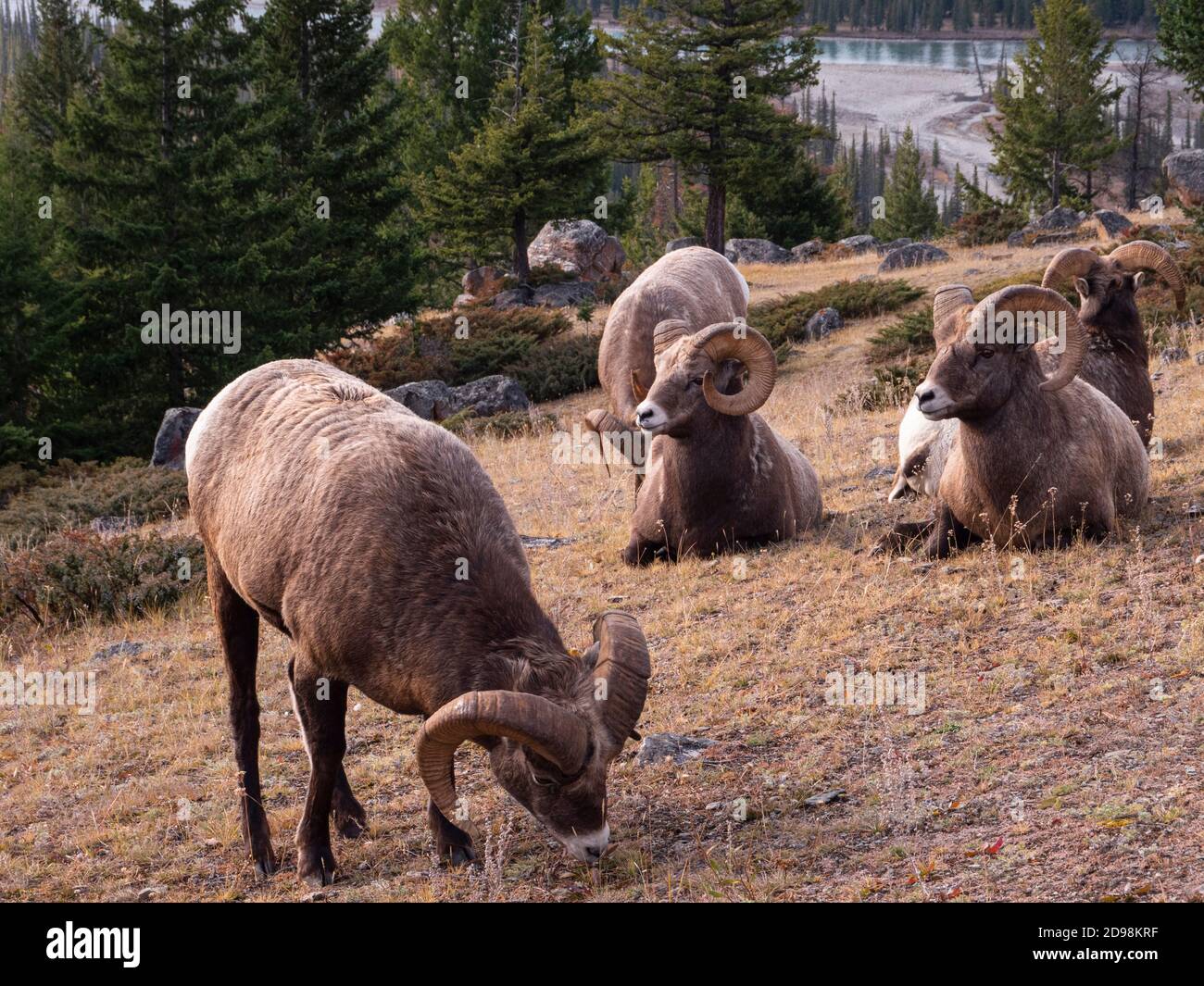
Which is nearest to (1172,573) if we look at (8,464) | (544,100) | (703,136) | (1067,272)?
(1067,272)

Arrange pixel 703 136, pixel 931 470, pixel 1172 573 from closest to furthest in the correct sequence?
pixel 1172 573, pixel 931 470, pixel 703 136

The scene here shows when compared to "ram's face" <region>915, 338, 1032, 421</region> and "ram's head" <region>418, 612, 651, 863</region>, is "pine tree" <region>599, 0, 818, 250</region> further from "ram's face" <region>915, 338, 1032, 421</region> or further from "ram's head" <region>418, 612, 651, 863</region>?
"ram's head" <region>418, 612, 651, 863</region>

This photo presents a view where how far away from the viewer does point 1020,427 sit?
8.45 m

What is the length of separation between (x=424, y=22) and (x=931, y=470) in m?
42.0

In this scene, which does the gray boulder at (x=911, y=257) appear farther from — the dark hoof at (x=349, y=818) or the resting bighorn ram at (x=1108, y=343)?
the dark hoof at (x=349, y=818)

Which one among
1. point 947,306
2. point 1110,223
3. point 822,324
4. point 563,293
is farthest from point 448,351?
point 947,306

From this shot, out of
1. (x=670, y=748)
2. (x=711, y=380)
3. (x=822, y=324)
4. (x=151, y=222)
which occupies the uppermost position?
(x=151, y=222)

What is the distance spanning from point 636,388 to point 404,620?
19.5 ft

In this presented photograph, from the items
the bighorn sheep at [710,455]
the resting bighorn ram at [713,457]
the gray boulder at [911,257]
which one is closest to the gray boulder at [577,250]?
the gray boulder at [911,257]

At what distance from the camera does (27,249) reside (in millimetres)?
22000

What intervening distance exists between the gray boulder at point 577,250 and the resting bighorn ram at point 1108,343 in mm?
27476

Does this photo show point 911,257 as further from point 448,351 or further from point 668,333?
point 668,333

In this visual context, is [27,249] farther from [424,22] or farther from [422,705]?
[424,22]

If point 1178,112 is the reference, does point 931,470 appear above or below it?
below
